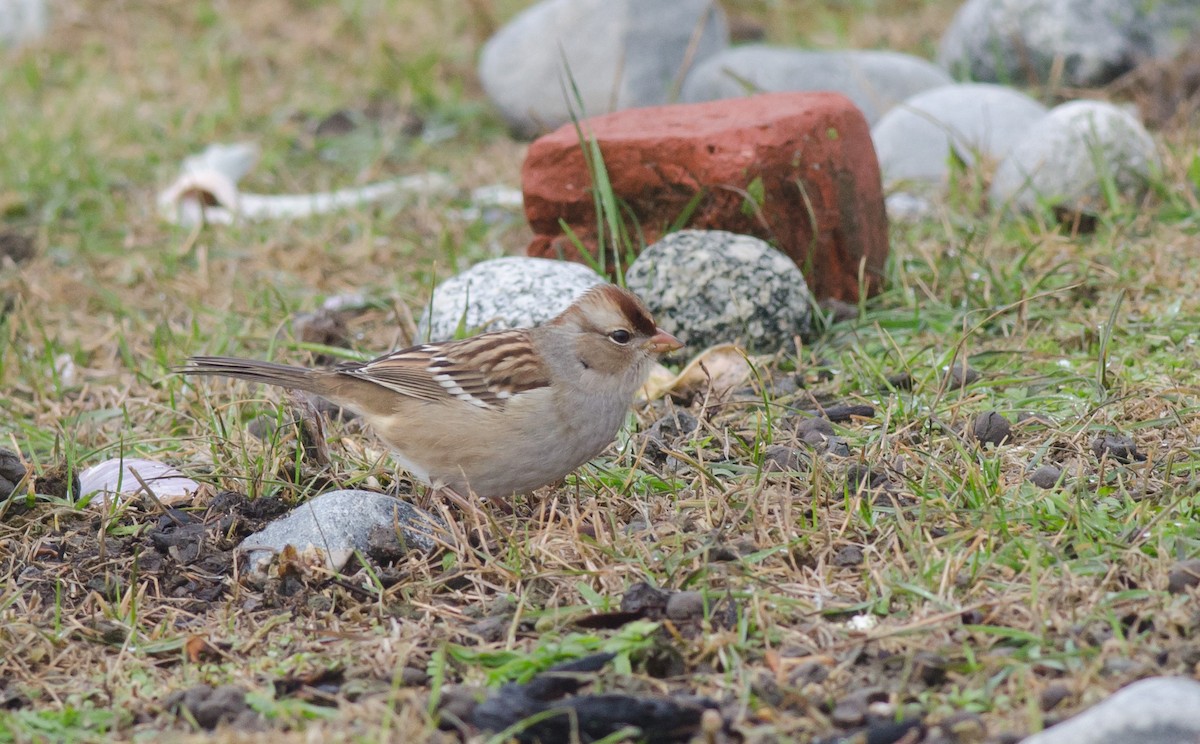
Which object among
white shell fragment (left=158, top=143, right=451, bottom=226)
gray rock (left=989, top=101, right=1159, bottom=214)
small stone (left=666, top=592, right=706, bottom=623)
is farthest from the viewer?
white shell fragment (left=158, top=143, right=451, bottom=226)

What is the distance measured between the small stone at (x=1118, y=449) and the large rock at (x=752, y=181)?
155 cm

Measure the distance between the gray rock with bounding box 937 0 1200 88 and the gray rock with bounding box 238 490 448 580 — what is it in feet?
18.9

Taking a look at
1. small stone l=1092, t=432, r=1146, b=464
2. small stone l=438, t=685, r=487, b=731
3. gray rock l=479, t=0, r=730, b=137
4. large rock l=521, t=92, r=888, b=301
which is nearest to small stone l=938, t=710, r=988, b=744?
small stone l=438, t=685, r=487, b=731

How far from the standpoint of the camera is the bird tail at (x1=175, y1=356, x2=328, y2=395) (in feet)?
13.8

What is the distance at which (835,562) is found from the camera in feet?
11.8

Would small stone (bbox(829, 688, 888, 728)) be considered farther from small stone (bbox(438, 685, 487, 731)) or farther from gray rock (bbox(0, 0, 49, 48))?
gray rock (bbox(0, 0, 49, 48))

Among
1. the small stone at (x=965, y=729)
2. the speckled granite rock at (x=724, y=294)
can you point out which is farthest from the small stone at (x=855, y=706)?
the speckled granite rock at (x=724, y=294)

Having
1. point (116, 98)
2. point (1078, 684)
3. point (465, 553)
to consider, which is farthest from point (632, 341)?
point (116, 98)

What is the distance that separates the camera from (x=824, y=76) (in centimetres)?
821

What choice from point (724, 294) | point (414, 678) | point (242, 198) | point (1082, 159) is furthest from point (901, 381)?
point (242, 198)

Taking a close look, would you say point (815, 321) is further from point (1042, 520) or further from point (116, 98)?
point (116, 98)

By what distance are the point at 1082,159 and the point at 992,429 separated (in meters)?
2.48

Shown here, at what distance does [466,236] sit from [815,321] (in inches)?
80.5

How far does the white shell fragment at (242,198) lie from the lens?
739cm
